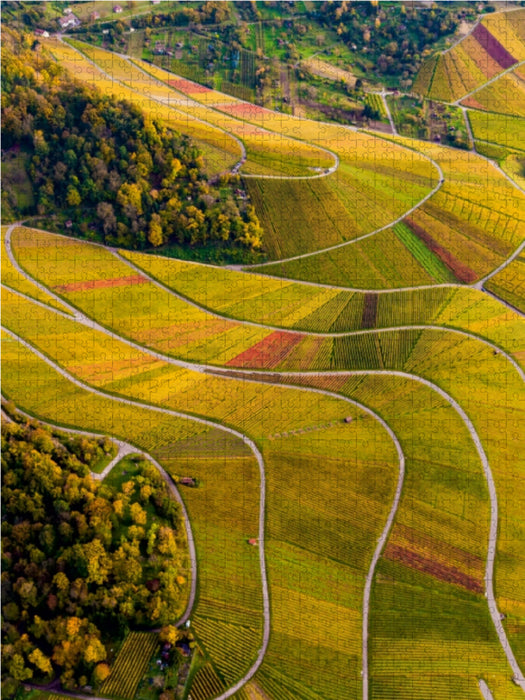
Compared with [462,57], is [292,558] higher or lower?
lower

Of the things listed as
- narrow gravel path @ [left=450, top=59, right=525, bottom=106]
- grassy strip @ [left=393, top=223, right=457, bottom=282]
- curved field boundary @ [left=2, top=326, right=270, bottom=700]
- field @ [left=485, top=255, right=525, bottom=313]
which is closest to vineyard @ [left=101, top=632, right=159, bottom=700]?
curved field boundary @ [left=2, top=326, right=270, bottom=700]

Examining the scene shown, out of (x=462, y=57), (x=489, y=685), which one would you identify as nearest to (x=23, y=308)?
(x=489, y=685)

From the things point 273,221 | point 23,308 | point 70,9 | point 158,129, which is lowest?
point 23,308

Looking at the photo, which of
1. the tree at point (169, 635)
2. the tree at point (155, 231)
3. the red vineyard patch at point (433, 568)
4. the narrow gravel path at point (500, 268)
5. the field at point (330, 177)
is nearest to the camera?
the tree at point (169, 635)

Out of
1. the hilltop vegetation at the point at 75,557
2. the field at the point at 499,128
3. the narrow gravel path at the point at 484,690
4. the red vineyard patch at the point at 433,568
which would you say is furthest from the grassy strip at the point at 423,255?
the narrow gravel path at the point at 484,690

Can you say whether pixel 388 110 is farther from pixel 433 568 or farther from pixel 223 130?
pixel 433 568

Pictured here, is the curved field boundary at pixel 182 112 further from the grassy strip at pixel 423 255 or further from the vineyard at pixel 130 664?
the vineyard at pixel 130 664

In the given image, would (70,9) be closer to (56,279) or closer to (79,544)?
(56,279)
